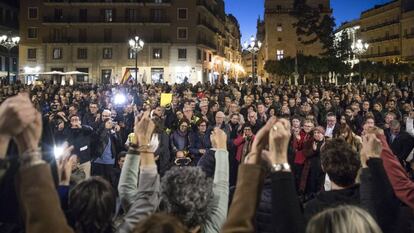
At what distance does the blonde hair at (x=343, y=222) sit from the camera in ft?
6.82

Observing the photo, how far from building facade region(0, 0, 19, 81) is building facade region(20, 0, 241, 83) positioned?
6.40 feet

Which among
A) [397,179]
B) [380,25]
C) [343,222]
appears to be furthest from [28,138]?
[380,25]

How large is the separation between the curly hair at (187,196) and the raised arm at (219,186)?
0.15m

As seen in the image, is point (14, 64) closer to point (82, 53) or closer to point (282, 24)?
point (82, 53)

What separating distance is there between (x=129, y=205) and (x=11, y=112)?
137 cm

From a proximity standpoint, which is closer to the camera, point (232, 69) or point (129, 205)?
point (129, 205)

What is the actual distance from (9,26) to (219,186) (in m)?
62.2

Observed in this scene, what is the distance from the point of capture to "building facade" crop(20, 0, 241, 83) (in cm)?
5781

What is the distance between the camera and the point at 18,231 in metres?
2.92

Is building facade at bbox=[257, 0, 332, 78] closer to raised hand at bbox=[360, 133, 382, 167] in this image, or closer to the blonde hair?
raised hand at bbox=[360, 133, 382, 167]

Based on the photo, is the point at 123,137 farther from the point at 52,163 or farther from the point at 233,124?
the point at 52,163

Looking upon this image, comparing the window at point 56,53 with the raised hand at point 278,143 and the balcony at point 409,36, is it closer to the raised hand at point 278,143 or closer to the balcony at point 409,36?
the balcony at point 409,36

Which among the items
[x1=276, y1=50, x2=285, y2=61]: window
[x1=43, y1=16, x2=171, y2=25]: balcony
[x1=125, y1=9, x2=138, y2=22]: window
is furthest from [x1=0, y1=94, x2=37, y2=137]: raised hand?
[x1=276, y1=50, x2=285, y2=61]: window

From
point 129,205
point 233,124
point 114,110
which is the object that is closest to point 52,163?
point 129,205
